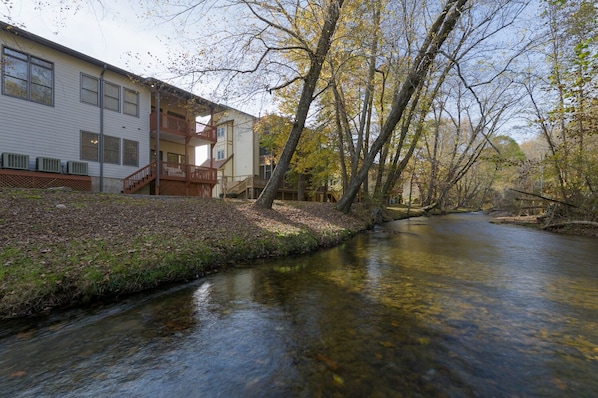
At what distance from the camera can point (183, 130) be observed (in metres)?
18.5

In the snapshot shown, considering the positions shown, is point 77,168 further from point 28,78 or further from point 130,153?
point 28,78

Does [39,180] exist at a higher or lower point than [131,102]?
lower

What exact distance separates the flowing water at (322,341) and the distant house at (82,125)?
9.24 meters

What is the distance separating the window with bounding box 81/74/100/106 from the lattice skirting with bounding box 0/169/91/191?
4066mm

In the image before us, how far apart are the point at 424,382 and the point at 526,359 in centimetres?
129

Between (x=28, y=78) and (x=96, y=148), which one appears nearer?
(x=28, y=78)

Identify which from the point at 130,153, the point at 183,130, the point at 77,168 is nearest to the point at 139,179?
the point at 130,153

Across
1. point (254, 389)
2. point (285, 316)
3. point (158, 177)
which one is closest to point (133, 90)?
point (158, 177)

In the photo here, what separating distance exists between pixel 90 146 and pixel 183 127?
17.1ft

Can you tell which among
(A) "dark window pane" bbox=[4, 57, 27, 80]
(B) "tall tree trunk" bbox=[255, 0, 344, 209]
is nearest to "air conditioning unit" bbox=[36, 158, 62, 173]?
(A) "dark window pane" bbox=[4, 57, 27, 80]

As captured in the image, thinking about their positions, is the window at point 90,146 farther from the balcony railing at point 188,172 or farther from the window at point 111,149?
the balcony railing at point 188,172

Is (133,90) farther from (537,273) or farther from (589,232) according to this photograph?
(589,232)

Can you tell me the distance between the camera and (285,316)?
4.23 metres

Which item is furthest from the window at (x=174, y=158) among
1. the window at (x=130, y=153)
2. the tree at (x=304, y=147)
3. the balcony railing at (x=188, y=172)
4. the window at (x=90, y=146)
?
the tree at (x=304, y=147)
